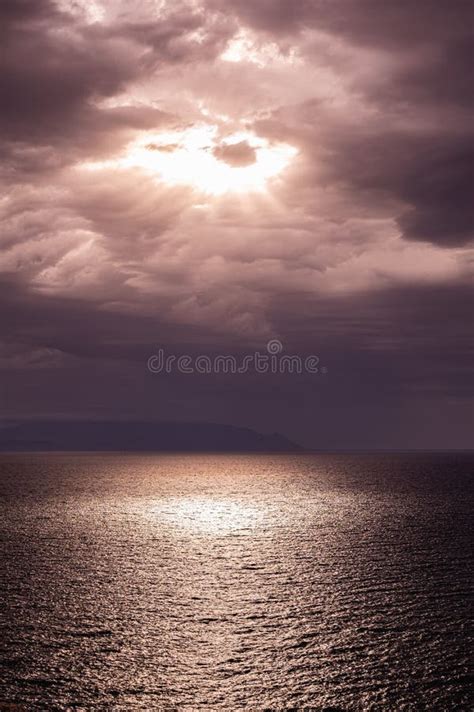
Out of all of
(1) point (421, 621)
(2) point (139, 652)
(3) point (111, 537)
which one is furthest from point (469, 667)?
(3) point (111, 537)

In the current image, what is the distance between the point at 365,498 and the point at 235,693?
140038 mm

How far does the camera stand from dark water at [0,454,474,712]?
3597 centimetres

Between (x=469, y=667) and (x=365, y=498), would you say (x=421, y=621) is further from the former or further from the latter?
(x=365, y=498)

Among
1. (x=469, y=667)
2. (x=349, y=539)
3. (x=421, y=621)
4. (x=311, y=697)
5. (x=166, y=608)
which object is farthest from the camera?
(x=349, y=539)

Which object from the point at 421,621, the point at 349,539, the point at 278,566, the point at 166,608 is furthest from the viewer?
the point at 349,539

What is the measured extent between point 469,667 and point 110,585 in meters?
34.3

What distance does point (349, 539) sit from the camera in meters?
94.7

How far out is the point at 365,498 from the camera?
170375 millimetres

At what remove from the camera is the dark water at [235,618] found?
3597cm

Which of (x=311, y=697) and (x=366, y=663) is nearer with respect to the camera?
(x=311, y=697)

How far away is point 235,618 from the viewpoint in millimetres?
50500

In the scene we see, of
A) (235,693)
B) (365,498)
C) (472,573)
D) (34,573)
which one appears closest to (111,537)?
(34,573)

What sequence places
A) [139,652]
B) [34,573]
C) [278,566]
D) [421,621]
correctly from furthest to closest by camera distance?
[278,566]
[34,573]
[421,621]
[139,652]

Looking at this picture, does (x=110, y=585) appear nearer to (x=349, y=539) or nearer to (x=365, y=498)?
(x=349, y=539)
